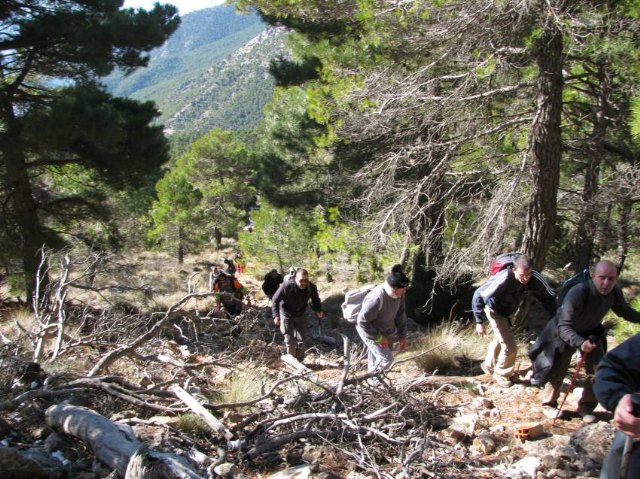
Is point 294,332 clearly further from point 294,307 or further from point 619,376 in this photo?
point 619,376

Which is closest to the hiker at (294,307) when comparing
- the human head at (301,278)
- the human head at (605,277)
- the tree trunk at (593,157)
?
the human head at (301,278)

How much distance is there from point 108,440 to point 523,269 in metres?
3.70

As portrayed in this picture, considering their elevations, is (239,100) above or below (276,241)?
above

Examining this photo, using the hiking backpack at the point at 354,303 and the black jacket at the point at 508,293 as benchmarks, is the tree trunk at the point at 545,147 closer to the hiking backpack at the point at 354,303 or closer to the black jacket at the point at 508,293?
the black jacket at the point at 508,293

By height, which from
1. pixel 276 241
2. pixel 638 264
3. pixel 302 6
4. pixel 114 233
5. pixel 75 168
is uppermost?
pixel 302 6

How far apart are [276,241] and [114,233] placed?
6219mm

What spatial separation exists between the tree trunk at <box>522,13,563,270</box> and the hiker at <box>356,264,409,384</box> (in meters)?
2.10

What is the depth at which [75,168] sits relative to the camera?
40.3 feet

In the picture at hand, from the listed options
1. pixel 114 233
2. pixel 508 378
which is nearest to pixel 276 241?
pixel 114 233

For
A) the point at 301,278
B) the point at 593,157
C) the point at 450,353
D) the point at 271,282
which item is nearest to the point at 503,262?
the point at 450,353

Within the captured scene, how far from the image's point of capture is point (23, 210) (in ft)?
34.0

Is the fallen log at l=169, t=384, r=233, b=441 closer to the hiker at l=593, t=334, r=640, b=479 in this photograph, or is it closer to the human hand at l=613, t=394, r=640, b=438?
the hiker at l=593, t=334, r=640, b=479

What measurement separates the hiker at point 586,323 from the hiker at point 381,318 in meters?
1.34

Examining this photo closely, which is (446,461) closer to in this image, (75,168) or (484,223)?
(484,223)
